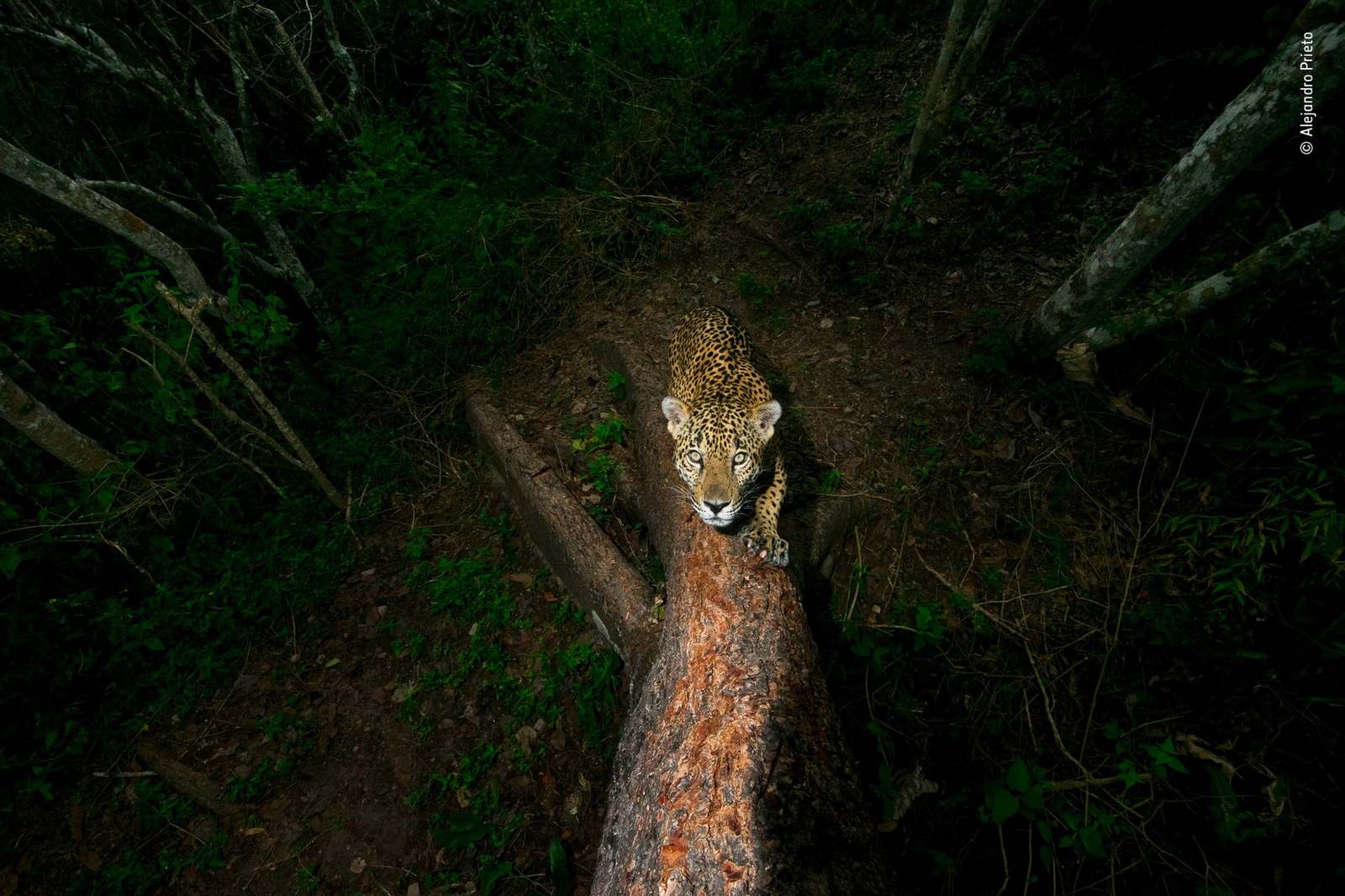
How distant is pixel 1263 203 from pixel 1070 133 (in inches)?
125

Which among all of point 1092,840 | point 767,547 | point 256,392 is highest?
point 256,392

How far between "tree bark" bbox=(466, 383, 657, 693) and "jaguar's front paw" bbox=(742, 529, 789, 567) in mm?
1093

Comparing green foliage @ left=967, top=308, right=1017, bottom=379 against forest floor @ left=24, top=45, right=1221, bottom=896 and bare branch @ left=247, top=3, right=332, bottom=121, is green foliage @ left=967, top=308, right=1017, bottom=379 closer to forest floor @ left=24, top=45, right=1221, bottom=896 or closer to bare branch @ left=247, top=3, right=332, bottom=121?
forest floor @ left=24, top=45, right=1221, bottom=896

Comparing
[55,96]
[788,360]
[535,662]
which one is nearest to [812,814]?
[535,662]

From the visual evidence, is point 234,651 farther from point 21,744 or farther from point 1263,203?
point 1263,203

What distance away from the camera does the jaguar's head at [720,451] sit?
3.57 meters

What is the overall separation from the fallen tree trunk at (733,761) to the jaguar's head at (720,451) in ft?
1.19

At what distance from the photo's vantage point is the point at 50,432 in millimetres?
5109

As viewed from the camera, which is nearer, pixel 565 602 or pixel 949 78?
pixel 565 602

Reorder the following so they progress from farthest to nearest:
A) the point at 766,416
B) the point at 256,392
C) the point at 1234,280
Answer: the point at 256,392
the point at 766,416
the point at 1234,280

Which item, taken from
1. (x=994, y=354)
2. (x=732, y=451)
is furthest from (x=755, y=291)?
(x=732, y=451)

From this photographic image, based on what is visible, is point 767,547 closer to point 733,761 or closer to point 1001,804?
point 733,761

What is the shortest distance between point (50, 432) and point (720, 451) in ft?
22.2

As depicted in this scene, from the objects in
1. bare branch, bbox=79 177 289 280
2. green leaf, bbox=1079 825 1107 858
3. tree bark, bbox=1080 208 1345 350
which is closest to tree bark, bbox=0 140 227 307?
bare branch, bbox=79 177 289 280
